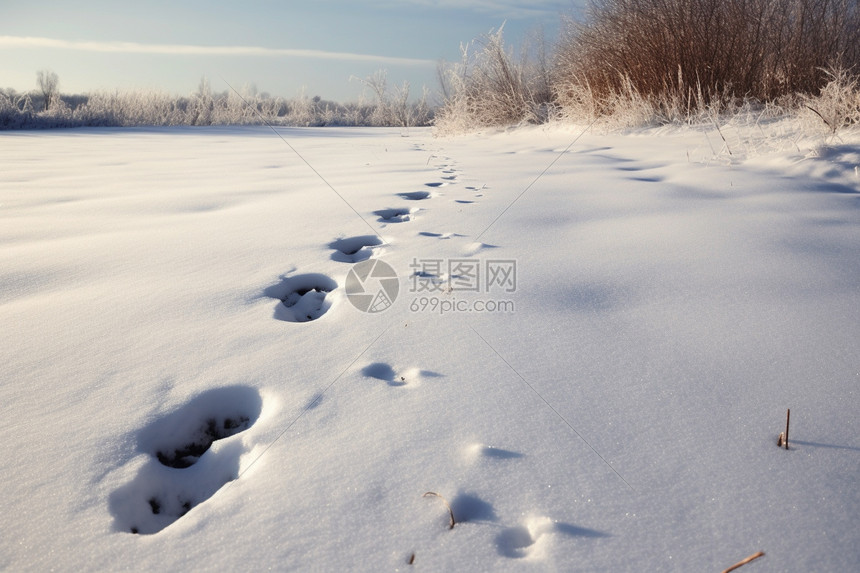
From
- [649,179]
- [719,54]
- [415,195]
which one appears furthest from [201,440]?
[719,54]

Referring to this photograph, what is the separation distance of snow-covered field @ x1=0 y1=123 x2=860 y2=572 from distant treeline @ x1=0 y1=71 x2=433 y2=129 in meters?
6.63

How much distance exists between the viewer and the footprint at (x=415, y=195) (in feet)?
8.39

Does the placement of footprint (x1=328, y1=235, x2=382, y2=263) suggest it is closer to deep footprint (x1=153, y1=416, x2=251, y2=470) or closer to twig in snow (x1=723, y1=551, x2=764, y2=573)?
deep footprint (x1=153, y1=416, x2=251, y2=470)

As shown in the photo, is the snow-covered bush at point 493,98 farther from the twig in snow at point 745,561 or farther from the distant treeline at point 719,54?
the twig in snow at point 745,561

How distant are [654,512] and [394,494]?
357 millimetres

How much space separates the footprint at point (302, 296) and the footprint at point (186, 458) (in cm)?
36

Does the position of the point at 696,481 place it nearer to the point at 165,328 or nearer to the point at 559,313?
the point at 559,313

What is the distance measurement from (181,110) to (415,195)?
411 inches

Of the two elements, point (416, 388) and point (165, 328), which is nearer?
point (416, 388)

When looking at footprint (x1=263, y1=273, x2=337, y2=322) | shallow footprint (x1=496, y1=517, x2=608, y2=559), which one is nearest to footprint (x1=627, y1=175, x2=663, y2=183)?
footprint (x1=263, y1=273, x2=337, y2=322)

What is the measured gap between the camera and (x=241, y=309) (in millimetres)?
1322

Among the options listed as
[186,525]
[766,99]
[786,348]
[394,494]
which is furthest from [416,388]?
[766,99]

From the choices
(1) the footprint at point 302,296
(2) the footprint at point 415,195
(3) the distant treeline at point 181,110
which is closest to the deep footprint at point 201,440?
(1) the footprint at point 302,296

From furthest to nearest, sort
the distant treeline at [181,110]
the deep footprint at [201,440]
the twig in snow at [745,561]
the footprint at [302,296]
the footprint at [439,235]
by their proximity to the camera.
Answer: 1. the distant treeline at [181,110]
2. the footprint at [439,235]
3. the footprint at [302,296]
4. the deep footprint at [201,440]
5. the twig in snow at [745,561]
